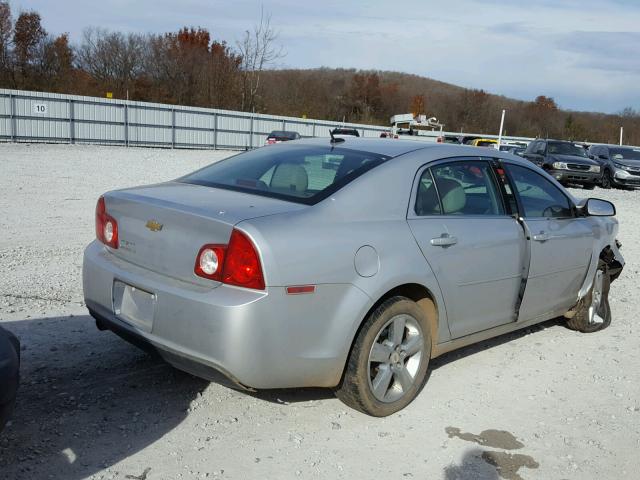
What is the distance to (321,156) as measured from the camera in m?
4.34

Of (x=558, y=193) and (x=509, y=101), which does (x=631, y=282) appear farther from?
(x=509, y=101)

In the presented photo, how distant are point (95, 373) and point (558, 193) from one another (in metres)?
3.83

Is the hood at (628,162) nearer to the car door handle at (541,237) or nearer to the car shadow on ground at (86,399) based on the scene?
the car door handle at (541,237)

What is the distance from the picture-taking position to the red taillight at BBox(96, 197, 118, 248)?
3.95 m

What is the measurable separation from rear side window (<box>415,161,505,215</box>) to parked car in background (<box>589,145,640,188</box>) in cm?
2147

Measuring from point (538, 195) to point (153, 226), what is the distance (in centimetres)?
310

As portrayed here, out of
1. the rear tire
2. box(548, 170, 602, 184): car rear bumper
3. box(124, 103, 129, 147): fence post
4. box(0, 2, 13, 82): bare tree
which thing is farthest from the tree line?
the rear tire

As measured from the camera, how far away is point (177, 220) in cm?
352

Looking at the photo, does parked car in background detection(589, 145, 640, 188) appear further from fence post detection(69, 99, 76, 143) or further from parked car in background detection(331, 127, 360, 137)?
fence post detection(69, 99, 76, 143)

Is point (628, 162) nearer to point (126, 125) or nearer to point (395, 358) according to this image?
point (126, 125)

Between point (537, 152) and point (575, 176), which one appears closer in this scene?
point (575, 176)

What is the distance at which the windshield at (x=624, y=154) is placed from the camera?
24.8m

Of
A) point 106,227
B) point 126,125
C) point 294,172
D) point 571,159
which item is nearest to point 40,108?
point 126,125

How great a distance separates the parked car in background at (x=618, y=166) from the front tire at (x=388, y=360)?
22416 millimetres
